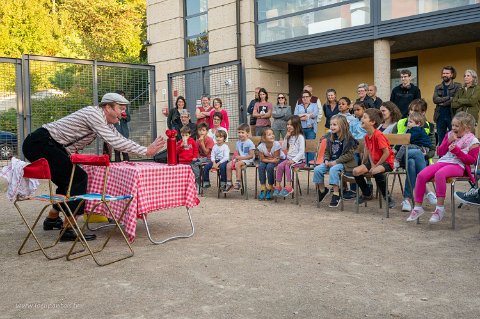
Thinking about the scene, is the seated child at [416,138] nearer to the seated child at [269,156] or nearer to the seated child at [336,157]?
the seated child at [336,157]

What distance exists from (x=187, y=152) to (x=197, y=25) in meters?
9.86

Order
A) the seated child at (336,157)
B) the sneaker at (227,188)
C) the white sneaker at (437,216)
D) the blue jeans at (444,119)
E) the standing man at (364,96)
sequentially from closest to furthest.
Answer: the white sneaker at (437,216) → the seated child at (336,157) → the sneaker at (227,188) → the standing man at (364,96) → the blue jeans at (444,119)

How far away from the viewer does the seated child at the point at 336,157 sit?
24.9ft

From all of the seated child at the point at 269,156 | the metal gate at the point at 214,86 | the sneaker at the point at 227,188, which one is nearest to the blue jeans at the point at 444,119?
the seated child at the point at 269,156

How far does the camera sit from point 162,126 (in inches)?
733

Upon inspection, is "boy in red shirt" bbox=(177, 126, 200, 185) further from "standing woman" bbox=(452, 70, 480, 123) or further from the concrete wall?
the concrete wall

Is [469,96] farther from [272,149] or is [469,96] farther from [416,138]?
[272,149]

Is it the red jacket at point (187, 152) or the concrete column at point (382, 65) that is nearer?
the red jacket at point (187, 152)

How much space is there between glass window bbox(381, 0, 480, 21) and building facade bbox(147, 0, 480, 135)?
0.9 inches

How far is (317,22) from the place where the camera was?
1462 centimetres

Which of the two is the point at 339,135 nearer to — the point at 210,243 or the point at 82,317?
the point at 210,243

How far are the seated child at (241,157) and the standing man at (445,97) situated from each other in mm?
3781

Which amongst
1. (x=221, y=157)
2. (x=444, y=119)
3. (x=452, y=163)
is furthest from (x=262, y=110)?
(x=452, y=163)

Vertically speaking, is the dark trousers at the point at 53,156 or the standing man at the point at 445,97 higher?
the standing man at the point at 445,97
